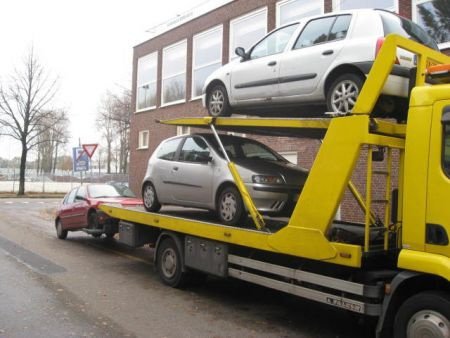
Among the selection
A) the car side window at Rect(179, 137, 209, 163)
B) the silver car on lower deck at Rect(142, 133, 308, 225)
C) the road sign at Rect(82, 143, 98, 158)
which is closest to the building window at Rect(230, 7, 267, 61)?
the road sign at Rect(82, 143, 98, 158)

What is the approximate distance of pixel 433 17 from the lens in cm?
1266

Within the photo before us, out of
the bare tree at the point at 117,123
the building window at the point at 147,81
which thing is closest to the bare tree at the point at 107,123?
the bare tree at the point at 117,123

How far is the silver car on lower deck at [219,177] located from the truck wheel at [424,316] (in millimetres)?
2598

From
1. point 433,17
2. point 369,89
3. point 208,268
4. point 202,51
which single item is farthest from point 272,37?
point 202,51

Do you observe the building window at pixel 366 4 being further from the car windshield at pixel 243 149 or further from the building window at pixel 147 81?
the building window at pixel 147 81

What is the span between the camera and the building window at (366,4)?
13.6 metres

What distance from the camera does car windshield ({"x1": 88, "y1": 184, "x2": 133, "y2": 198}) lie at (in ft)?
43.8

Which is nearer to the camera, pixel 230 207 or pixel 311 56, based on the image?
pixel 311 56

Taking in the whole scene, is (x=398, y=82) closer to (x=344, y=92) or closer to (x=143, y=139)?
(x=344, y=92)

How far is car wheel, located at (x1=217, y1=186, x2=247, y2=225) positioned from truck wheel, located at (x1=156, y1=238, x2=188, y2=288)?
1.23 meters

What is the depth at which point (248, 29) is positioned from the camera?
18.6 meters

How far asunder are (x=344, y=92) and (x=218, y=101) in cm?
252

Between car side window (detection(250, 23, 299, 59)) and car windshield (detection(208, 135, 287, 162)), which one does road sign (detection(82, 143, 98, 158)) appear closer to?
car windshield (detection(208, 135, 287, 162))

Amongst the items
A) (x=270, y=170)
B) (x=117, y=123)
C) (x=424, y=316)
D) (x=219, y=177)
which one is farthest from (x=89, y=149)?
(x=117, y=123)
